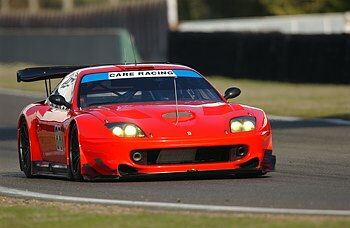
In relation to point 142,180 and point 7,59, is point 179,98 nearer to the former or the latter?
point 142,180

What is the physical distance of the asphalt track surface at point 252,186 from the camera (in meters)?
9.49

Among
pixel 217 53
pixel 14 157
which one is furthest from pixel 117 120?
pixel 217 53

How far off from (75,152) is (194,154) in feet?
3.83

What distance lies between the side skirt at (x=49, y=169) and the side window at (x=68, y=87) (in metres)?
0.66

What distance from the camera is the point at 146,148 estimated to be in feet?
36.3

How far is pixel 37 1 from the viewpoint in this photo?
53969 mm

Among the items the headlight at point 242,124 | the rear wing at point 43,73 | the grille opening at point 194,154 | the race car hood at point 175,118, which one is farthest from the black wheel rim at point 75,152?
the rear wing at point 43,73

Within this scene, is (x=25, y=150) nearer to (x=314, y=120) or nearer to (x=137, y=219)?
(x=137, y=219)

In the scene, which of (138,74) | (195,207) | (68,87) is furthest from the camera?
(68,87)

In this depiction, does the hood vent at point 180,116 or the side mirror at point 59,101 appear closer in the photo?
the hood vent at point 180,116

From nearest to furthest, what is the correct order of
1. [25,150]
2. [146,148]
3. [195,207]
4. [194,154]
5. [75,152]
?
1. [195,207]
2. [146,148]
3. [194,154]
4. [75,152]
5. [25,150]

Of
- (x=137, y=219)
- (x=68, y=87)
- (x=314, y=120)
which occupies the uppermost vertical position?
(x=137, y=219)

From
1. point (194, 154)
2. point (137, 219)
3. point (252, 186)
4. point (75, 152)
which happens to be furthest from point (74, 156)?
point (137, 219)

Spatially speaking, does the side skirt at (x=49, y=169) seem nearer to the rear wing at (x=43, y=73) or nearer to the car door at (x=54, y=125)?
the car door at (x=54, y=125)
